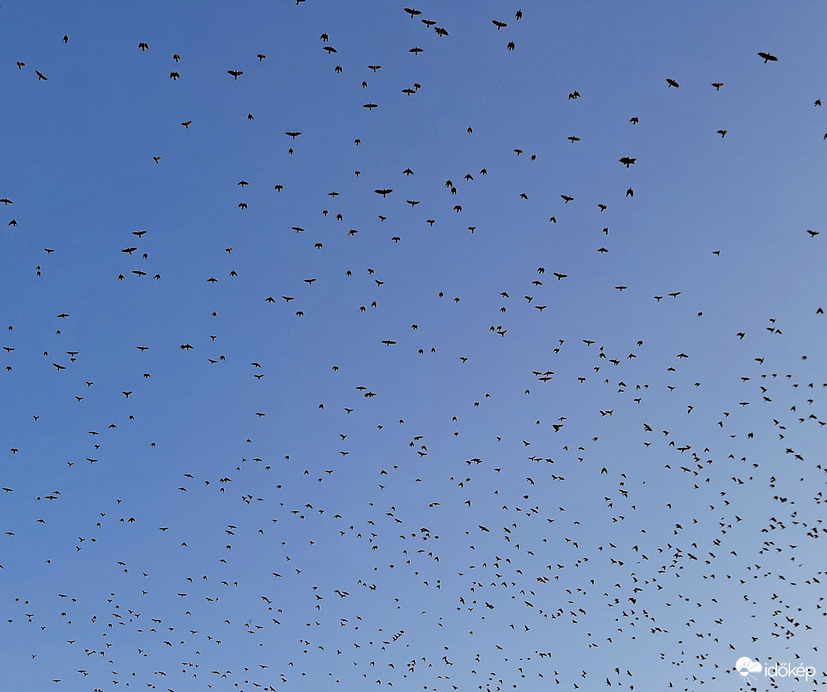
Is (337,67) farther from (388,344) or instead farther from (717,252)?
(717,252)

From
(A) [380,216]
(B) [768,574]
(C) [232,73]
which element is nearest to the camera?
(C) [232,73]

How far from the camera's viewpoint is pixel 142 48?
103ft

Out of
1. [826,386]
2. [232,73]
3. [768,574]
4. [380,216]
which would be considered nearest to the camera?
[232,73]

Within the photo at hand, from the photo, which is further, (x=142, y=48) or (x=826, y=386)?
(x=826, y=386)

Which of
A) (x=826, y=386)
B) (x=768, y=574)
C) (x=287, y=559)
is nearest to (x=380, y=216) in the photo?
(x=287, y=559)

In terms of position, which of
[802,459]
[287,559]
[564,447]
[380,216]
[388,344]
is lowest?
[287,559]

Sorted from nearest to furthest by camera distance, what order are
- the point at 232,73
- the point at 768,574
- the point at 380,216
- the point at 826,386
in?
the point at 232,73, the point at 380,216, the point at 826,386, the point at 768,574

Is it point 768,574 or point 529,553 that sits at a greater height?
point 768,574

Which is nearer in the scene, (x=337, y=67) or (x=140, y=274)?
(x=337, y=67)

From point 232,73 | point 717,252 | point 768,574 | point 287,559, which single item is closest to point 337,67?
point 232,73

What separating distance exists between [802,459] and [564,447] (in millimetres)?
15750

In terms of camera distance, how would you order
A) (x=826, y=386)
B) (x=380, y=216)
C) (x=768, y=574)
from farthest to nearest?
(x=768, y=574)
(x=826, y=386)
(x=380, y=216)

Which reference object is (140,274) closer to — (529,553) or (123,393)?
(123,393)

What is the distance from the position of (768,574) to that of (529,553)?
17214 millimetres
